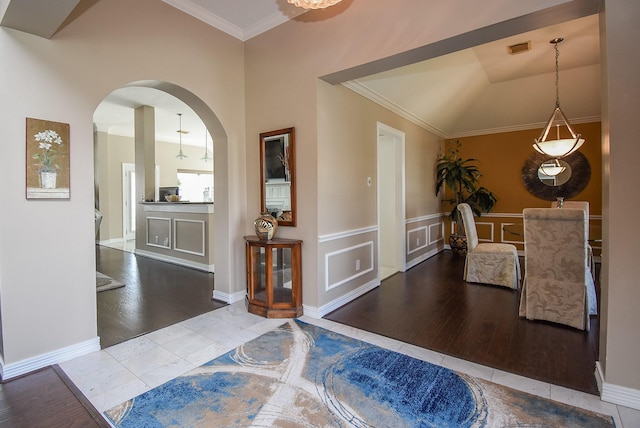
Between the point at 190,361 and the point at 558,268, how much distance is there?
3.20 metres

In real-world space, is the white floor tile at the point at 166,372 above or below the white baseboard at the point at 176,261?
below

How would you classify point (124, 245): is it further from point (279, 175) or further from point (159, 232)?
point (279, 175)

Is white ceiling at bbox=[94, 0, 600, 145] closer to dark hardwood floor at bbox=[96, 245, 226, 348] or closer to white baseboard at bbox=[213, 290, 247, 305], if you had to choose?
white baseboard at bbox=[213, 290, 247, 305]

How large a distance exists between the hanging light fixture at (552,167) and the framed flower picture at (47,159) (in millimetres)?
6489

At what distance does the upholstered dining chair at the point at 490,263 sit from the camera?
3.95m

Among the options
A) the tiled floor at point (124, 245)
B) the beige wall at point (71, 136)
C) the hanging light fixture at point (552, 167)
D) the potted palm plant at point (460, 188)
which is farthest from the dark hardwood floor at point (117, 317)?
the hanging light fixture at point (552, 167)

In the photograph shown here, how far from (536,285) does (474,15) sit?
240 cm

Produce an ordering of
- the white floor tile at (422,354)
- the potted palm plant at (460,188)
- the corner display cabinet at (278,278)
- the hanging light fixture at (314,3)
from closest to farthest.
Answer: the hanging light fixture at (314,3)
the white floor tile at (422,354)
the corner display cabinet at (278,278)
the potted palm plant at (460,188)

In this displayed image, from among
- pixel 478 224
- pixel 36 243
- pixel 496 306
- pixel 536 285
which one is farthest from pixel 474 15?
pixel 478 224

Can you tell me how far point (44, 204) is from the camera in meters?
2.16

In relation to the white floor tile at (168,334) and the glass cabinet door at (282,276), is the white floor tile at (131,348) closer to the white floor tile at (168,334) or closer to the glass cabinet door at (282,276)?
the white floor tile at (168,334)

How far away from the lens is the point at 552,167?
526cm

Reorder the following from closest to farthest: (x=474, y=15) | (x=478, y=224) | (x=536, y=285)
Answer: (x=474, y=15) → (x=536, y=285) → (x=478, y=224)

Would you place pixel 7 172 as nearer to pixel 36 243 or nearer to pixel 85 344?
pixel 36 243
